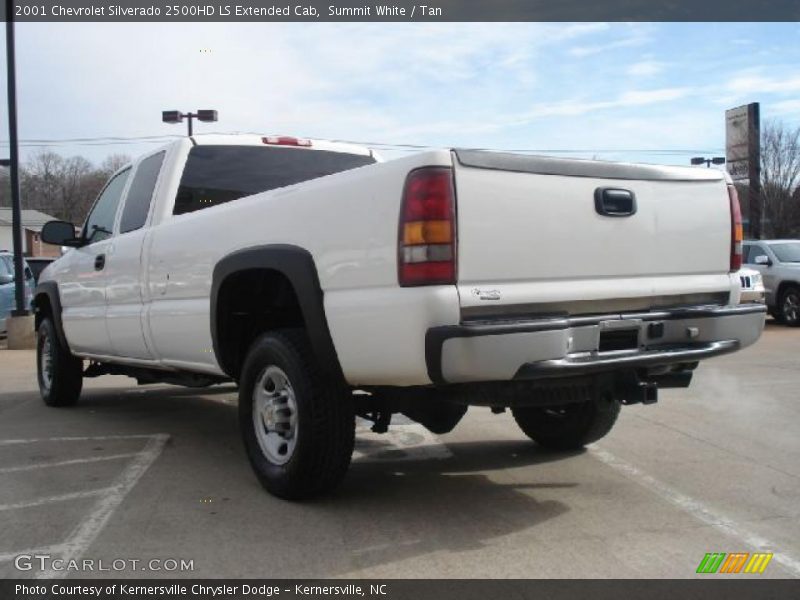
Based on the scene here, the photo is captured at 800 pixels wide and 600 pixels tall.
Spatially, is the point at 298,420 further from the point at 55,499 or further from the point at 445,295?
the point at 55,499

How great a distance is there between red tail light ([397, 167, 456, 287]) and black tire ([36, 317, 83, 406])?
495 centimetres

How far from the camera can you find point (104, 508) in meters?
4.17

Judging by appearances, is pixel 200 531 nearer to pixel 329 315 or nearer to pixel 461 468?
pixel 329 315

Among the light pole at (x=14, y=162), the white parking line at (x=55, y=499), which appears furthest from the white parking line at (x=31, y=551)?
the light pole at (x=14, y=162)

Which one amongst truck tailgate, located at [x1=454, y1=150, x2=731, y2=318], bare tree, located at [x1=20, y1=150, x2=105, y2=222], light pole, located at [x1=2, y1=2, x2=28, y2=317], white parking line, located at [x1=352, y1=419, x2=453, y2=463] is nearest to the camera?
truck tailgate, located at [x1=454, y1=150, x2=731, y2=318]

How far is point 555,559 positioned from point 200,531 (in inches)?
66.8

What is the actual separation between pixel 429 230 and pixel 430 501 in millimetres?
1726

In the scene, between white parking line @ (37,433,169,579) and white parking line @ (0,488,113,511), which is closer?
white parking line @ (37,433,169,579)

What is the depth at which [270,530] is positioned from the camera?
12.4 ft

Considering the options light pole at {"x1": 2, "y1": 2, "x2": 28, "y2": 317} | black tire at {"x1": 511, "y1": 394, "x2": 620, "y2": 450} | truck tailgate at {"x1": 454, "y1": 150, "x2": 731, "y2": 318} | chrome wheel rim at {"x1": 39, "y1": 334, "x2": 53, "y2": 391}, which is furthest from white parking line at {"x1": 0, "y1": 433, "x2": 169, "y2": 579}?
light pole at {"x1": 2, "y1": 2, "x2": 28, "y2": 317}

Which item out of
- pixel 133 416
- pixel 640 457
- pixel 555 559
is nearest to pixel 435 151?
pixel 555 559

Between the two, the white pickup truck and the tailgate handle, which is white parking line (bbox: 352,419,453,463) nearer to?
the white pickup truck

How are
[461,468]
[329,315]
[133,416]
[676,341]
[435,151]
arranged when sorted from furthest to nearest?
[133,416], [461,468], [676,341], [329,315], [435,151]

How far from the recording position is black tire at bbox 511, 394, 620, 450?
501 centimetres
